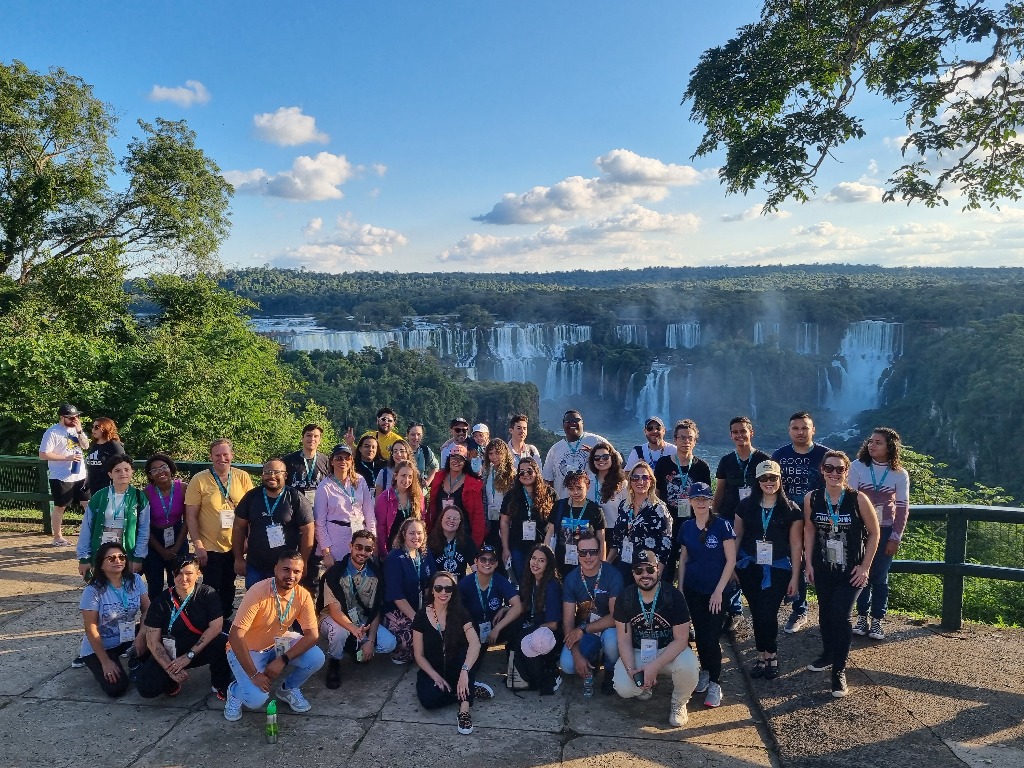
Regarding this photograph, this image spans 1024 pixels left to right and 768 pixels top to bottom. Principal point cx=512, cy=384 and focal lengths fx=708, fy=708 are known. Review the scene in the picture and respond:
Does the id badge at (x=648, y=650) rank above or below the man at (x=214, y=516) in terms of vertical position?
below

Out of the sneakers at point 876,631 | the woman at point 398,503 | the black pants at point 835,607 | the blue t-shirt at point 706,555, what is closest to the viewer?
the black pants at point 835,607

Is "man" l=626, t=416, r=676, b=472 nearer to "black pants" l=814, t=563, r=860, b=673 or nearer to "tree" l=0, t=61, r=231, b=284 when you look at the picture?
"black pants" l=814, t=563, r=860, b=673

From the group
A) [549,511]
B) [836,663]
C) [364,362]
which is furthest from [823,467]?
[364,362]

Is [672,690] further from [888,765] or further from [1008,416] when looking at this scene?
[1008,416]

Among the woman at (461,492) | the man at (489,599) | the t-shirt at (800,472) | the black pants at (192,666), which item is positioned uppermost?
the t-shirt at (800,472)

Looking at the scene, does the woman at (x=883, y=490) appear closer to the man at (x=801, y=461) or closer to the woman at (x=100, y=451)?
the man at (x=801, y=461)

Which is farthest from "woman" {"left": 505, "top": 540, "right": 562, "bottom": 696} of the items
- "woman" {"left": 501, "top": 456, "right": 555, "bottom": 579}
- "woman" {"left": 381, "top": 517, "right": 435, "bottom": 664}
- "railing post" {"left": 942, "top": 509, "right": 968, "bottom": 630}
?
"railing post" {"left": 942, "top": 509, "right": 968, "bottom": 630}

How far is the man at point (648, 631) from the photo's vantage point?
4.64 m

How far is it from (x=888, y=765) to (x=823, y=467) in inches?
Result: 71.0

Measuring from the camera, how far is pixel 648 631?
186 inches

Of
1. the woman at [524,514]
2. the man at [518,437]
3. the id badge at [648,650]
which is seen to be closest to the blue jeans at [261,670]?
the woman at [524,514]

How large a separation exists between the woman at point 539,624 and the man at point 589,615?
8 cm

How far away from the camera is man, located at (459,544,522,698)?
5070mm

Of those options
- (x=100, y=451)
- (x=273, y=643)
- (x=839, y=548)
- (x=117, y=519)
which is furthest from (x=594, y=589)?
(x=100, y=451)
